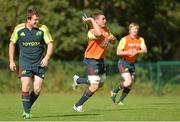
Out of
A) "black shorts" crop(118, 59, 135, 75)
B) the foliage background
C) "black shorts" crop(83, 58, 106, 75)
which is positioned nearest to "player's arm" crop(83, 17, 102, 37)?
"black shorts" crop(83, 58, 106, 75)

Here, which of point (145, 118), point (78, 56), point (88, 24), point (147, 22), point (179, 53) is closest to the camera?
point (145, 118)

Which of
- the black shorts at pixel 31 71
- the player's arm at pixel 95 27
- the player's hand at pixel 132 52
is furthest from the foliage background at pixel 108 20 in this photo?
the black shorts at pixel 31 71

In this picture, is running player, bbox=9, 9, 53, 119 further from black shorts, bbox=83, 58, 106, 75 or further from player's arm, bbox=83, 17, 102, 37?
black shorts, bbox=83, 58, 106, 75

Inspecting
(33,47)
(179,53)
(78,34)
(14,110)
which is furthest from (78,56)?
(33,47)

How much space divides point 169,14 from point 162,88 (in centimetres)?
879

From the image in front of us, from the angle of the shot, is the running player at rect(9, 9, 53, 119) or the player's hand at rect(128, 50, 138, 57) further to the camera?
the player's hand at rect(128, 50, 138, 57)

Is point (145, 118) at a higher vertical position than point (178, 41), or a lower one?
higher

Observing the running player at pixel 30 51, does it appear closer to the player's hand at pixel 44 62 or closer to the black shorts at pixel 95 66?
the player's hand at pixel 44 62

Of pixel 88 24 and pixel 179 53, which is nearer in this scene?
pixel 88 24

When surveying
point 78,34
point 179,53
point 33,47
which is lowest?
point 179,53

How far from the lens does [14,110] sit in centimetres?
1588

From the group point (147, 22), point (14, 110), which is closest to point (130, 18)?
point (147, 22)

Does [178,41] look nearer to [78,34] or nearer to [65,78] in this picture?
[78,34]

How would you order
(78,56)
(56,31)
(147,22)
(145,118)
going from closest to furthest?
(145,118), (56,31), (78,56), (147,22)
